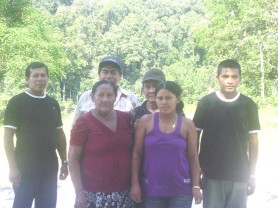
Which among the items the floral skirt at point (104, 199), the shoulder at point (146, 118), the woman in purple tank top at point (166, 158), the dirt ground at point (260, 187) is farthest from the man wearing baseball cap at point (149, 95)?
the dirt ground at point (260, 187)

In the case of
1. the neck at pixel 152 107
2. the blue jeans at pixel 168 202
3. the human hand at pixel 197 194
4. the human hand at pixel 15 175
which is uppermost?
the neck at pixel 152 107

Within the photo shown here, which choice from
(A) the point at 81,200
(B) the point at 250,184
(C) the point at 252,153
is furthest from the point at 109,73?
(B) the point at 250,184

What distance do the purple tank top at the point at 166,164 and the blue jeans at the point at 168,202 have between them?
32 mm

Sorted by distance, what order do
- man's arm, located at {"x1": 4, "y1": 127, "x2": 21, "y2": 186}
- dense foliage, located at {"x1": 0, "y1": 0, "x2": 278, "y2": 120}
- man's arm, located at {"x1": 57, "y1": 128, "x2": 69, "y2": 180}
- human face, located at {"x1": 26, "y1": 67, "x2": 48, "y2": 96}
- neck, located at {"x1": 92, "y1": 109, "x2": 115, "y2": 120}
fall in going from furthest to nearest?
dense foliage, located at {"x1": 0, "y1": 0, "x2": 278, "y2": 120} < man's arm, located at {"x1": 57, "y1": 128, "x2": 69, "y2": 180} < human face, located at {"x1": 26, "y1": 67, "x2": 48, "y2": 96} < man's arm, located at {"x1": 4, "y1": 127, "x2": 21, "y2": 186} < neck, located at {"x1": 92, "y1": 109, "x2": 115, "y2": 120}

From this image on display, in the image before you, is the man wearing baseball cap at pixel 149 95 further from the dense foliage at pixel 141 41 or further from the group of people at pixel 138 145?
the dense foliage at pixel 141 41

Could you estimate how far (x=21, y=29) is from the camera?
19188 millimetres

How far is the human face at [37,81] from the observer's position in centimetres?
336

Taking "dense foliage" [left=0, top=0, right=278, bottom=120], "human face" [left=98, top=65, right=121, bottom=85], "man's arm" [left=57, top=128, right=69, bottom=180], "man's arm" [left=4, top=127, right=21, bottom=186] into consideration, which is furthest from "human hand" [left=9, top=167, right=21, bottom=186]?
"dense foliage" [left=0, top=0, right=278, bottom=120]

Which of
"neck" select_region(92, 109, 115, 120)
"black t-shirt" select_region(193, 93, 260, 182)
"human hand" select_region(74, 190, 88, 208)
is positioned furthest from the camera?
"black t-shirt" select_region(193, 93, 260, 182)

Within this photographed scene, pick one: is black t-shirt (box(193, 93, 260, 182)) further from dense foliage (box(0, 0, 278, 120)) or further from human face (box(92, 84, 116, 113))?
dense foliage (box(0, 0, 278, 120))

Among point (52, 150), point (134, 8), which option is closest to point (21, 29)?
point (52, 150)

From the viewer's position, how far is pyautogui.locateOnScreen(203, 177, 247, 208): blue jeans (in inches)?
124

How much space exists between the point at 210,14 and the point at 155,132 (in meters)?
27.1

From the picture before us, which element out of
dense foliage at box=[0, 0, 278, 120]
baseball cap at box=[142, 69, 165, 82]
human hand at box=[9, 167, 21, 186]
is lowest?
human hand at box=[9, 167, 21, 186]
